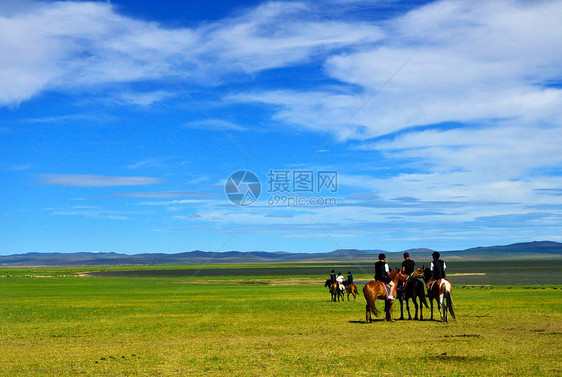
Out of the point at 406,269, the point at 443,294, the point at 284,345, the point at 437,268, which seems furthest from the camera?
the point at 406,269

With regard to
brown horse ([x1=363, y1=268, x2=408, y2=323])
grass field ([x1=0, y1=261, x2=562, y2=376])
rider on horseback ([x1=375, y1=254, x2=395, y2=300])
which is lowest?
grass field ([x1=0, y1=261, x2=562, y2=376])

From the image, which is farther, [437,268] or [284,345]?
[437,268]

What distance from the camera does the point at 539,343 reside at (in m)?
16.7

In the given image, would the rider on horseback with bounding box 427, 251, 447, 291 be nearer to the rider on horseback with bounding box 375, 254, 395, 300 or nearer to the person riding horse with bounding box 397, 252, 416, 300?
the person riding horse with bounding box 397, 252, 416, 300

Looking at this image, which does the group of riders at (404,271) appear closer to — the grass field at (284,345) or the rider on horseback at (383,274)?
the rider on horseback at (383,274)

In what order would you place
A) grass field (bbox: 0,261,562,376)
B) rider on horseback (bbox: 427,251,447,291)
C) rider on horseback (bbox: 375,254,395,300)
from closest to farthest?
grass field (bbox: 0,261,562,376) → rider on horseback (bbox: 427,251,447,291) → rider on horseback (bbox: 375,254,395,300)

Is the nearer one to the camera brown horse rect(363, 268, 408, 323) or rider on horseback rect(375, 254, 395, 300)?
brown horse rect(363, 268, 408, 323)

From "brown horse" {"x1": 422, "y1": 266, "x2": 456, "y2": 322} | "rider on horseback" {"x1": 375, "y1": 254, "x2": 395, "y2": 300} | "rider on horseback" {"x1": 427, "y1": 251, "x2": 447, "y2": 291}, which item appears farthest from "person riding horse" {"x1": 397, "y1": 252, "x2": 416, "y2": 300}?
"brown horse" {"x1": 422, "y1": 266, "x2": 456, "y2": 322}

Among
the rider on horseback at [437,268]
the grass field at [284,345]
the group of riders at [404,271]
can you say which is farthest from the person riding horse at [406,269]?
the grass field at [284,345]

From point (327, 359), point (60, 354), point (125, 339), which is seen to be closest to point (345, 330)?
point (327, 359)

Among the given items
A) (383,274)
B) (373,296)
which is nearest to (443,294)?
(383,274)

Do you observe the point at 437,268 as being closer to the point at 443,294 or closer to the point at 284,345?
the point at 443,294

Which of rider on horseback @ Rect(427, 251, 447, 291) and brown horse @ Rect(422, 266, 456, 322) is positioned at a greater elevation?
rider on horseback @ Rect(427, 251, 447, 291)

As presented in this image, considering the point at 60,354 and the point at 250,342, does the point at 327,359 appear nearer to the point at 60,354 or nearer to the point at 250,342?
the point at 250,342
